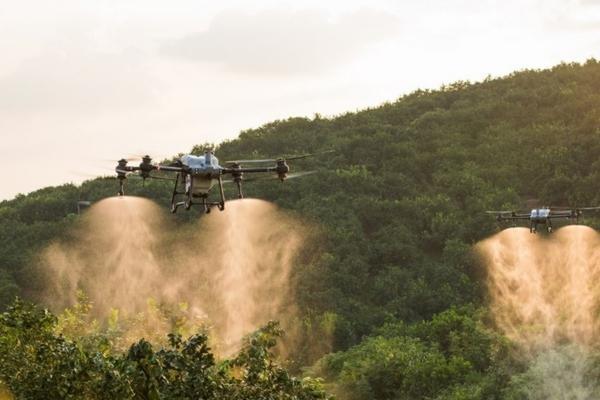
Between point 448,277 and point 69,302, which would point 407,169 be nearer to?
point 448,277

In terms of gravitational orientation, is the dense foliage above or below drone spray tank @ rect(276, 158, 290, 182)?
below

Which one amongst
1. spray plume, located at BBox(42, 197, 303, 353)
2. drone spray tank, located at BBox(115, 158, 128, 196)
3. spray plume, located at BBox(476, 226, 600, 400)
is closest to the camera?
drone spray tank, located at BBox(115, 158, 128, 196)

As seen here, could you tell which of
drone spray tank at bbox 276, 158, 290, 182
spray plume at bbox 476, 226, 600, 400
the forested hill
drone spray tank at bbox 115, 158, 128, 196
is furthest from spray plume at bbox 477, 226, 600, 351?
drone spray tank at bbox 115, 158, 128, 196

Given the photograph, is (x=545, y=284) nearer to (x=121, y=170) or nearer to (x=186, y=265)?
(x=186, y=265)

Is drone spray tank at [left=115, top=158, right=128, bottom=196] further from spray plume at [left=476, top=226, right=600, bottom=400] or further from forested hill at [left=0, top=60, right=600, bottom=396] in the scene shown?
forested hill at [left=0, top=60, right=600, bottom=396]

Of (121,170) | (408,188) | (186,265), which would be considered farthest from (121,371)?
(408,188)

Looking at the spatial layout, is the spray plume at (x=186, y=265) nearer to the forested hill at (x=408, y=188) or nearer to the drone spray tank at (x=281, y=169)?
the forested hill at (x=408, y=188)

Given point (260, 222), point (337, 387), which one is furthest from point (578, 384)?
point (260, 222)
